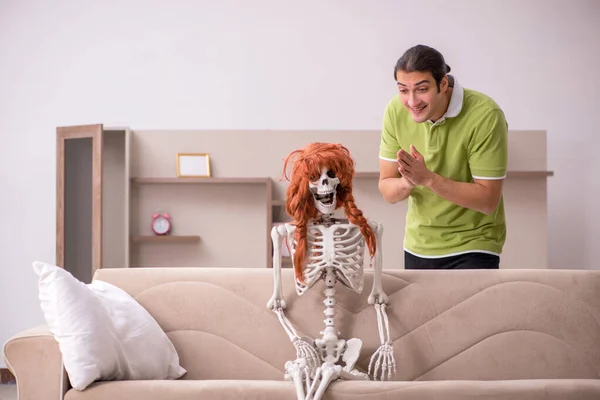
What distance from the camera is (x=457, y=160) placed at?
279 centimetres

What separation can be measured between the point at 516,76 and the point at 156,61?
2594 millimetres

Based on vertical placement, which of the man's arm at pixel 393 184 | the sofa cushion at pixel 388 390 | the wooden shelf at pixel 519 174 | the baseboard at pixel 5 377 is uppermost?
the wooden shelf at pixel 519 174

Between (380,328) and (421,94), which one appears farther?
(421,94)

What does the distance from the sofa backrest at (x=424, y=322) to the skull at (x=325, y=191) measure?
30 centimetres

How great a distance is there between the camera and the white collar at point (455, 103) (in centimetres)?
276

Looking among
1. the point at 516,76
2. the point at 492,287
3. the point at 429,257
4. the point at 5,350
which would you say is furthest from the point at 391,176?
the point at 516,76

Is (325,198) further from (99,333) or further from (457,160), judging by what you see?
(99,333)

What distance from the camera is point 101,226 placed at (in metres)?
5.29

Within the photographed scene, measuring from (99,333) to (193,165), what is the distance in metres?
3.25

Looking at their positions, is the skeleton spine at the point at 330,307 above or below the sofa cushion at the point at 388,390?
above

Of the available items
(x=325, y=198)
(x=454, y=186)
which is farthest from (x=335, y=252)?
(x=454, y=186)

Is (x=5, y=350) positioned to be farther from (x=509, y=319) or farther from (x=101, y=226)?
(x=101, y=226)

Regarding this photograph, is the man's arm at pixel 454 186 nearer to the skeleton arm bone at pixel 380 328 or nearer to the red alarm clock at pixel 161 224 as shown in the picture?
the skeleton arm bone at pixel 380 328

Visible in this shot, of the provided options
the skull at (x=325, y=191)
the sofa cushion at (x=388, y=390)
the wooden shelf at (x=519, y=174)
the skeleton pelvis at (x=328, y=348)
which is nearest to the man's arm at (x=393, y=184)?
the skull at (x=325, y=191)
